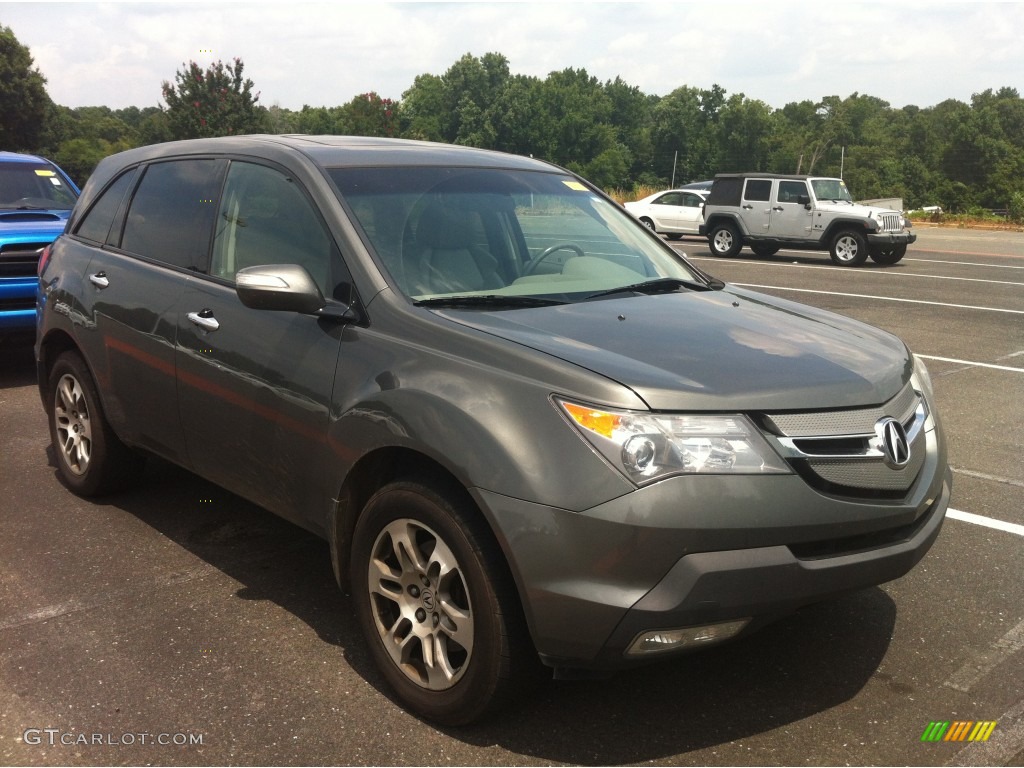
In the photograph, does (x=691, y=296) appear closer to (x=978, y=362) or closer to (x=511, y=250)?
(x=511, y=250)

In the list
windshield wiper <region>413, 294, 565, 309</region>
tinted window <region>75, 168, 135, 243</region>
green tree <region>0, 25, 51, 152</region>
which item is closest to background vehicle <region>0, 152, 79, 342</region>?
tinted window <region>75, 168, 135, 243</region>

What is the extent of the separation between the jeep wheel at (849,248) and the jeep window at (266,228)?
61.4ft

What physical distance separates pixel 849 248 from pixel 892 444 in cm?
1933

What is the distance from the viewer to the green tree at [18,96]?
64.4m

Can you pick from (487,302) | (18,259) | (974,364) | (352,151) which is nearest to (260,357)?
(487,302)

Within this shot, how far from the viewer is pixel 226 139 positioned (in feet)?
14.9

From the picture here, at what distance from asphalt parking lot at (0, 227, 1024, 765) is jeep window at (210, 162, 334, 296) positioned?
1.32 meters

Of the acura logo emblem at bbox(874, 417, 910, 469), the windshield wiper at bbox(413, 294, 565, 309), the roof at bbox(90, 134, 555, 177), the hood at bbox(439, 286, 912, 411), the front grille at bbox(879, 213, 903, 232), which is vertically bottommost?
the front grille at bbox(879, 213, 903, 232)

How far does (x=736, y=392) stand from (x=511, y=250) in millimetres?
1433

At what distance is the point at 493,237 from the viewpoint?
4.00 meters

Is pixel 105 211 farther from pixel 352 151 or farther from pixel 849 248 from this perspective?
pixel 849 248

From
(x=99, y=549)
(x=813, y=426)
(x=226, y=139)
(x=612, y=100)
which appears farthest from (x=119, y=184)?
(x=612, y=100)

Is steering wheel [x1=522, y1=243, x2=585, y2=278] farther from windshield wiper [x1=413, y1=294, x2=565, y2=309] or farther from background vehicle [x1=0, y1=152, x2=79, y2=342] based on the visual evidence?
background vehicle [x1=0, y1=152, x2=79, y2=342]

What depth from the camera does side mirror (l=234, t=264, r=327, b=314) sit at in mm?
3441
